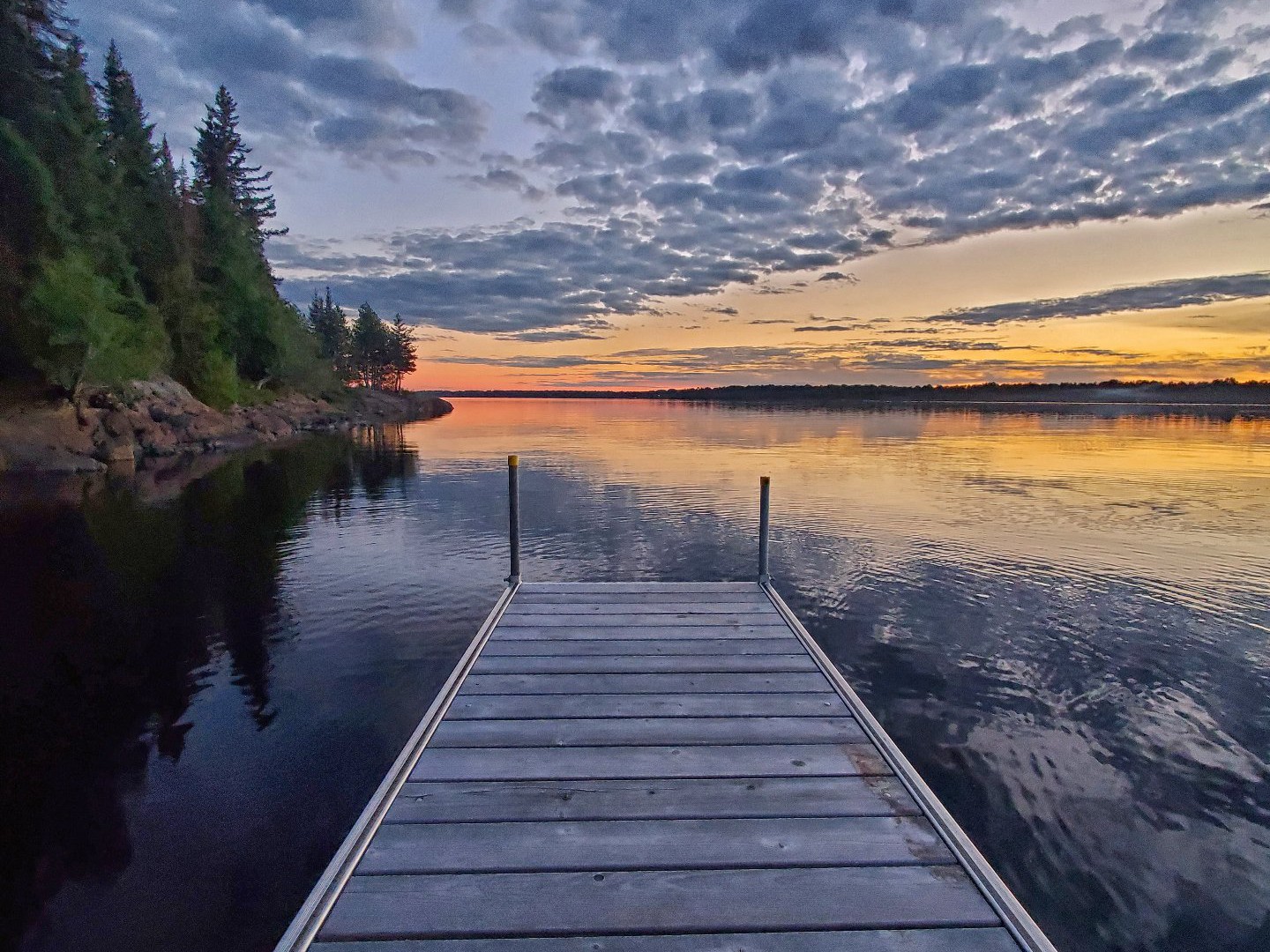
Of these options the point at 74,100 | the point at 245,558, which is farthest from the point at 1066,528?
the point at 74,100

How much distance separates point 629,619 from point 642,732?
9.57 ft

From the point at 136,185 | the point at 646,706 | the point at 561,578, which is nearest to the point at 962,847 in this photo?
the point at 646,706

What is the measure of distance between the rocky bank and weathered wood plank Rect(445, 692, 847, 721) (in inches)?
1302

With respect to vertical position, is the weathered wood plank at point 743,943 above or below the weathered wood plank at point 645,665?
above

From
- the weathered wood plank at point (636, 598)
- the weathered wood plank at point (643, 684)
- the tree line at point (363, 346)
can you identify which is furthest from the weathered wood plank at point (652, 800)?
the tree line at point (363, 346)

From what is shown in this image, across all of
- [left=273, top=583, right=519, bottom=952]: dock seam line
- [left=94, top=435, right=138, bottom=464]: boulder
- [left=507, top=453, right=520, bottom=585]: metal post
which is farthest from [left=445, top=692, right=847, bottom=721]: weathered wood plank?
[left=94, top=435, right=138, bottom=464]: boulder

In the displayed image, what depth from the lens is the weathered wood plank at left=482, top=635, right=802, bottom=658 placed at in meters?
6.95

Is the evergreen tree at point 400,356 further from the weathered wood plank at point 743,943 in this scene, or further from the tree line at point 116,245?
the weathered wood plank at point 743,943

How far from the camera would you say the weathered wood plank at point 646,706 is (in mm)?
5465

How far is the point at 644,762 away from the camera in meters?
4.69

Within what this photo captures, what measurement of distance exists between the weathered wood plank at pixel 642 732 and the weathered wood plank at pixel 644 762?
8cm

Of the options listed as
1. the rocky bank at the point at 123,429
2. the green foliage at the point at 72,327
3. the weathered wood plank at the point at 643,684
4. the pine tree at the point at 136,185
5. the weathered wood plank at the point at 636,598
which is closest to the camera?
the weathered wood plank at the point at 643,684

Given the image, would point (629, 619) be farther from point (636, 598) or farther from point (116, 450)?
point (116, 450)

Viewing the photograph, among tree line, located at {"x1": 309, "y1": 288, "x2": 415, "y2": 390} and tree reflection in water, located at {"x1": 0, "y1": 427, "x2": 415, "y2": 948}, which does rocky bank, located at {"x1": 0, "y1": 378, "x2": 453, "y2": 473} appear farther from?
tree line, located at {"x1": 309, "y1": 288, "x2": 415, "y2": 390}
